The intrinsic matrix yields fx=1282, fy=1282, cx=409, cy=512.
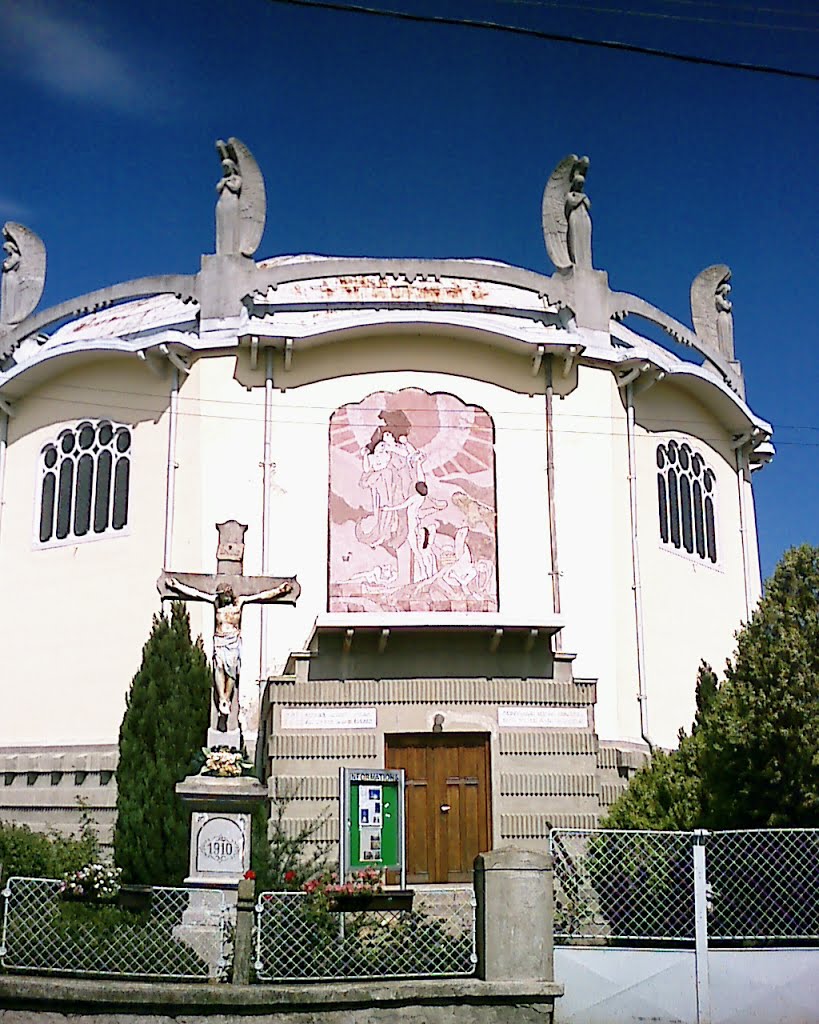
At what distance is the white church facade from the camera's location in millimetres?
20250

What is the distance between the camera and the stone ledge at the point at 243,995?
370 inches

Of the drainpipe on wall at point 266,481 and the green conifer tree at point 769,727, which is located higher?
the drainpipe on wall at point 266,481

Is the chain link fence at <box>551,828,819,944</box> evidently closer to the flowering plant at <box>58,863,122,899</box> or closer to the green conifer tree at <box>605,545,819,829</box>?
the green conifer tree at <box>605,545,819,829</box>

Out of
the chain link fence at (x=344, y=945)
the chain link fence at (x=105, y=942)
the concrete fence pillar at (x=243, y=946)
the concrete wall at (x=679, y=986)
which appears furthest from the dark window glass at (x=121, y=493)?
the concrete wall at (x=679, y=986)

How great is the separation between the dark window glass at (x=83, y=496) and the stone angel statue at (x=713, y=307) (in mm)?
12092

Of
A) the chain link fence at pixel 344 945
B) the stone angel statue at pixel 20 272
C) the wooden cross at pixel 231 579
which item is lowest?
the chain link fence at pixel 344 945

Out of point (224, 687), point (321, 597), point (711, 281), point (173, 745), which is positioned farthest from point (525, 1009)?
point (711, 281)

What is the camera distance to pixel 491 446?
21.1 m

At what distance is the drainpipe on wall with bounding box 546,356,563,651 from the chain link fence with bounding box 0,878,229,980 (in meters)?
10.7

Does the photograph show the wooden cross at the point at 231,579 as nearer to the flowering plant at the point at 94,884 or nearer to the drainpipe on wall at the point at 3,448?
the flowering plant at the point at 94,884

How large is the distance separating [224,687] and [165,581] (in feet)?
4.59

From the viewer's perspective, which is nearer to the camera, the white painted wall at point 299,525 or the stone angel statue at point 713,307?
the white painted wall at point 299,525

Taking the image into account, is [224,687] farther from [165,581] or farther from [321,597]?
[321,597]

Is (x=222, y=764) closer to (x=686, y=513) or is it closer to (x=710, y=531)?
(x=686, y=513)
